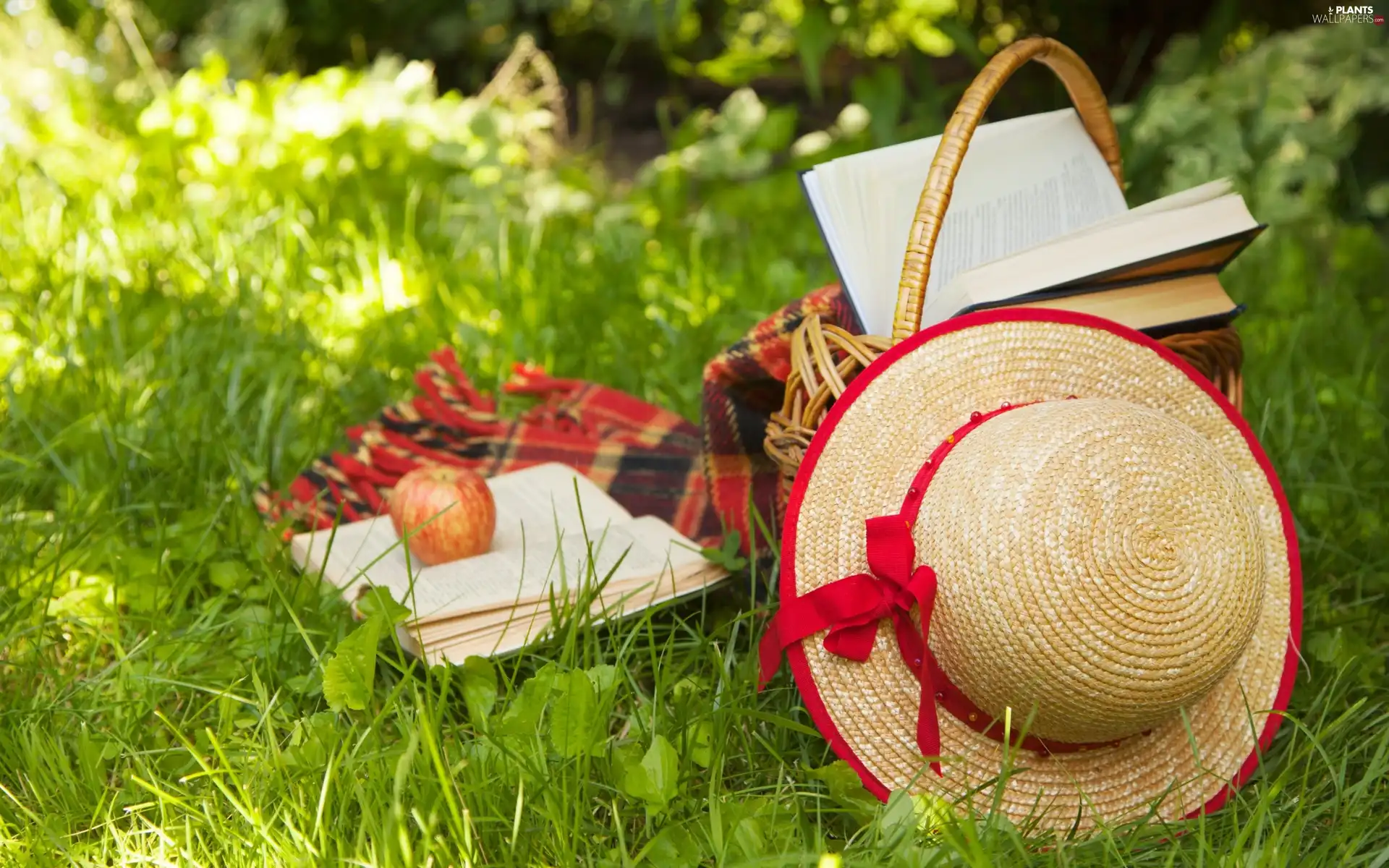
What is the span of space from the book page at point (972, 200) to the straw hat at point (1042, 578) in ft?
0.87

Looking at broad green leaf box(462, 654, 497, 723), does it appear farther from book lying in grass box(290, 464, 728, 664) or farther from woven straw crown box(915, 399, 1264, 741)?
woven straw crown box(915, 399, 1264, 741)

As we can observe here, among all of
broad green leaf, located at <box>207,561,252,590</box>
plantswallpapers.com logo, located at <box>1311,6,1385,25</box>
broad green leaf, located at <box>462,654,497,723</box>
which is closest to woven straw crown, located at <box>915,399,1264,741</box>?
broad green leaf, located at <box>462,654,497,723</box>

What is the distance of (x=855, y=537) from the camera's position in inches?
54.5

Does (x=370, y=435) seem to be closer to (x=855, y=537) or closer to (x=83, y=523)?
(x=83, y=523)

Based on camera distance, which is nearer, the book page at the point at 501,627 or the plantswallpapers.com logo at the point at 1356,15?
the book page at the point at 501,627

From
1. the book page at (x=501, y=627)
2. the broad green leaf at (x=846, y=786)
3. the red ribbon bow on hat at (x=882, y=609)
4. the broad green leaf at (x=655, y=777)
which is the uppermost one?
the red ribbon bow on hat at (x=882, y=609)

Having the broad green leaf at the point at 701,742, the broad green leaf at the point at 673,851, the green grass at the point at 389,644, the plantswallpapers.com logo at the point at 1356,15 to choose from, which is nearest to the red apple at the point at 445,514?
the green grass at the point at 389,644

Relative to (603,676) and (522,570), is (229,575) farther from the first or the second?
(603,676)

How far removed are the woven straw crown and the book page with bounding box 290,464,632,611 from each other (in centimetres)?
56

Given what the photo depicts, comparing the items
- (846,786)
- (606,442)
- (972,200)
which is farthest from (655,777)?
(606,442)

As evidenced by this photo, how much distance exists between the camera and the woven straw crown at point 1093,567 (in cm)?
123

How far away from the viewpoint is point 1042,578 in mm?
1226

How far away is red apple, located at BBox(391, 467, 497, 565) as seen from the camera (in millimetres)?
1843

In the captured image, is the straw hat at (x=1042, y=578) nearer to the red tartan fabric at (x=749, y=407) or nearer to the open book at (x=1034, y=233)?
the open book at (x=1034, y=233)
